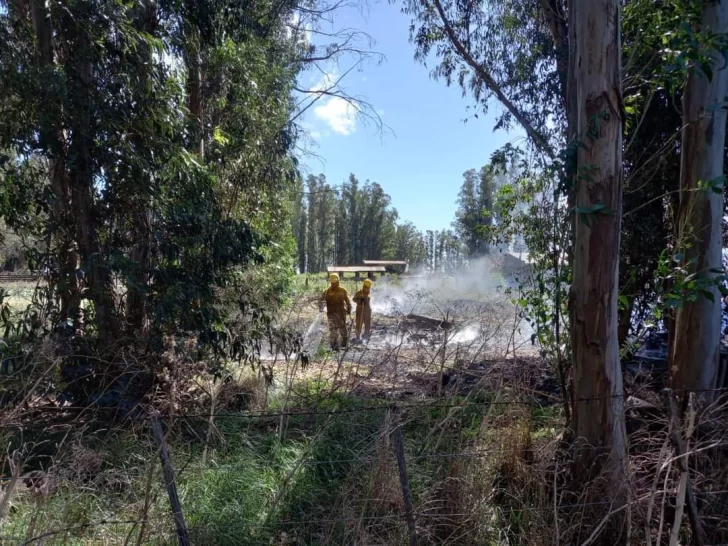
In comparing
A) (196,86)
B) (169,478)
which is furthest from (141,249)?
(196,86)

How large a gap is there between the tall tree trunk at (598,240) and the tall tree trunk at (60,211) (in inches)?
182

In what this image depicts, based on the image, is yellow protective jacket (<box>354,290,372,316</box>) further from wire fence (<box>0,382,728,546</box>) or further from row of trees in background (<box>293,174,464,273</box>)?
row of trees in background (<box>293,174,464,273</box>)

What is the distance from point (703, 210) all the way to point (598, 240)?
1.93 m

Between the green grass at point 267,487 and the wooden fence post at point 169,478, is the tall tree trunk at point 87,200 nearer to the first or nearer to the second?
the green grass at point 267,487

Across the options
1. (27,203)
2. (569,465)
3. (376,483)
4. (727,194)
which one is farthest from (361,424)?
(727,194)

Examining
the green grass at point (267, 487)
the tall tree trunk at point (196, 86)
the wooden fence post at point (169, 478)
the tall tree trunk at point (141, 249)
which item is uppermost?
the tall tree trunk at point (196, 86)

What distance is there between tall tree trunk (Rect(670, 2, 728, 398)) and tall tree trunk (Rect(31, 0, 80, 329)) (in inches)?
231

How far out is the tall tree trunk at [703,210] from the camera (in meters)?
4.66

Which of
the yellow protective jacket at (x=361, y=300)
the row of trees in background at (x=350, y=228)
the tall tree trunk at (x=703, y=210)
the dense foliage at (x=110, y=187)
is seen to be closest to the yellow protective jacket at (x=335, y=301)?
the yellow protective jacket at (x=361, y=300)

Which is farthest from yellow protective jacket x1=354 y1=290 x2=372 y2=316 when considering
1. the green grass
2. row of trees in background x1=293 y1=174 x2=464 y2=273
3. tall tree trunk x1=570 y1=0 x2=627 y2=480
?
row of trees in background x1=293 y1=174 x2=464 y2=273

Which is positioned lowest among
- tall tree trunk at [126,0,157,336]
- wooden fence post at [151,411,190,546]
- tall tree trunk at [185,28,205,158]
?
wooden fence post at [151,411,190,546]

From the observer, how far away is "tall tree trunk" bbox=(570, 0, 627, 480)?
3443mm

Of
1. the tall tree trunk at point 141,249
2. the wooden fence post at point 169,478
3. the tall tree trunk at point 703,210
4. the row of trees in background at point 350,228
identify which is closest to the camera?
the wooden fence post at point 169,478

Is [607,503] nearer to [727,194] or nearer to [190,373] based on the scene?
[190,373]
